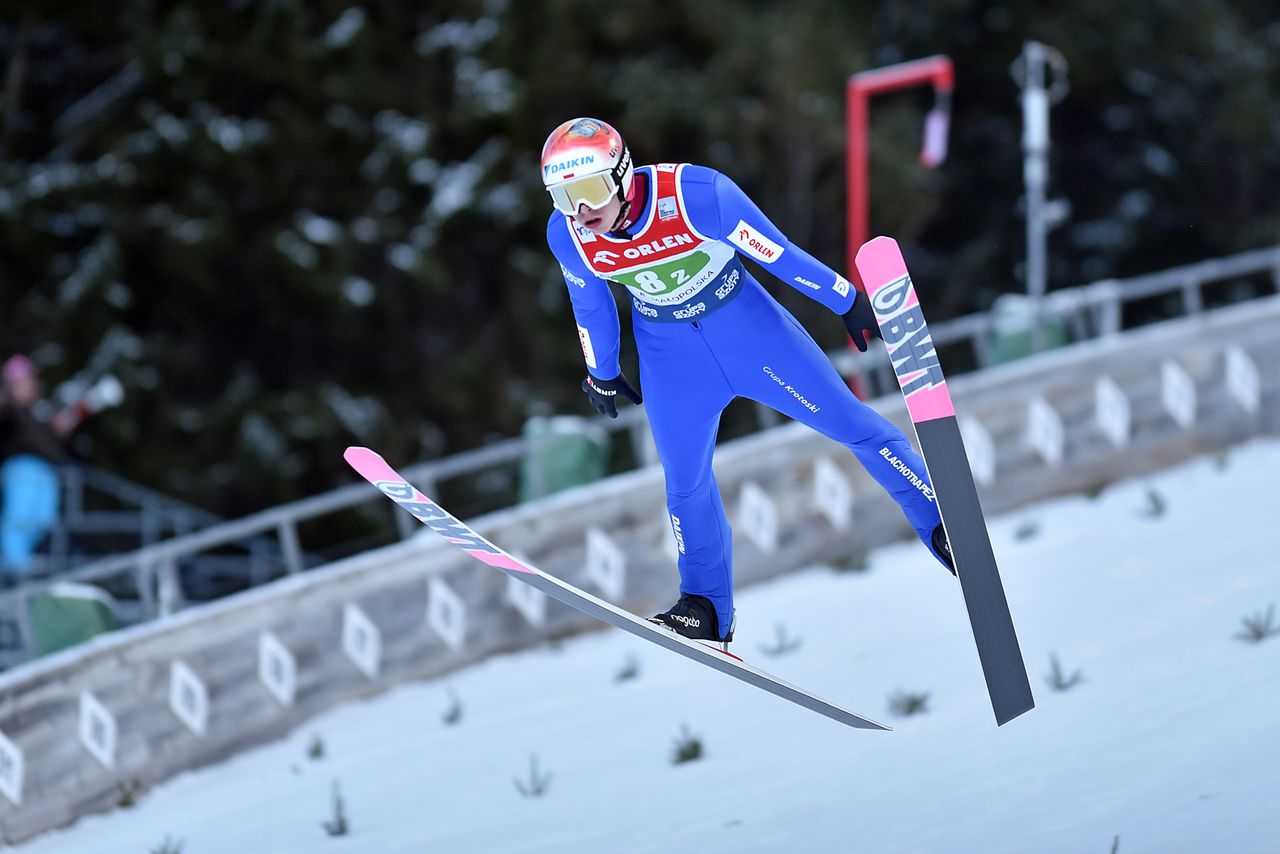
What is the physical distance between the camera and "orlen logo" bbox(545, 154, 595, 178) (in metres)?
5.57

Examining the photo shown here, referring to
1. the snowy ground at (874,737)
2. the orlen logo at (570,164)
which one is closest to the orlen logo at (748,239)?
the orlen logo at (570,164)

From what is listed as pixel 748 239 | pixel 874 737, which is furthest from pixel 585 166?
pixel 874 737

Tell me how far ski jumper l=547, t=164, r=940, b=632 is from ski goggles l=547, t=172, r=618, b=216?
0.52 ft

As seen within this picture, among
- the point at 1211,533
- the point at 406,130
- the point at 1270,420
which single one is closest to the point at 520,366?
the point at 406,130

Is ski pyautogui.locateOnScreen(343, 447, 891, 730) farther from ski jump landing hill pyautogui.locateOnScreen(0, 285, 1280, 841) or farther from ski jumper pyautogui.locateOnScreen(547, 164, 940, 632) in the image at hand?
ski jump landing hill pyautogui.locateOnScreen(0, 285, 1280, 841)

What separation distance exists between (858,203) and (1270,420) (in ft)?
9.86

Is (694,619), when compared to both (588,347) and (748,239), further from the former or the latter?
(748,239)

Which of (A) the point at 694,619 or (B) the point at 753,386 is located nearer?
(B) the point at 753,386

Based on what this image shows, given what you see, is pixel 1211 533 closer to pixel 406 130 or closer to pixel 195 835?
pixel 195 835

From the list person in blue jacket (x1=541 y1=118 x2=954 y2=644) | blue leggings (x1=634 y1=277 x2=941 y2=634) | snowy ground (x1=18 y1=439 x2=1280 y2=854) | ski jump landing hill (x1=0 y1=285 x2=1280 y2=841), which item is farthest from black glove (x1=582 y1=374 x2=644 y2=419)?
ski jump landing hill (x1=0 y1=285 x2=1280 y2=841)

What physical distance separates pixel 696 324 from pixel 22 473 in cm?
633

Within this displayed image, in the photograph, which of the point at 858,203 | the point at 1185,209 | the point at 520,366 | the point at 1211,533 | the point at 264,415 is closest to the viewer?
the point at 1211,533

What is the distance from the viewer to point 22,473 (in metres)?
10.8

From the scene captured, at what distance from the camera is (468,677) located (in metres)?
9.24
